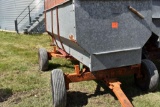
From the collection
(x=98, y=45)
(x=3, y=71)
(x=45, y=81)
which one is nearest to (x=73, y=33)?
(x=98, y=45)

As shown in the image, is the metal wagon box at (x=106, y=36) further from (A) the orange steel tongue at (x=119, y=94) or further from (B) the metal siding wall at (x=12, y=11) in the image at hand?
(B) the metal siding wall at (x=12, y=11)

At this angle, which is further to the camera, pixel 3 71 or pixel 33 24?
pixel 33 24

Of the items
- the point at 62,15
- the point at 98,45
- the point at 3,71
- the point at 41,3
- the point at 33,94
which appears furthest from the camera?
the point at 41,3

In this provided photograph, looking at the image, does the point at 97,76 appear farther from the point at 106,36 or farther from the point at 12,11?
the point at 12,11

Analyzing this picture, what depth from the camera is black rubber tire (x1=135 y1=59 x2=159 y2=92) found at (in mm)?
4371

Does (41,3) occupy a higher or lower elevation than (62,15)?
higher

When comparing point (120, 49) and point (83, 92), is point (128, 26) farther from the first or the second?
point (83, 92)

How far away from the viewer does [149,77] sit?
4391 mm

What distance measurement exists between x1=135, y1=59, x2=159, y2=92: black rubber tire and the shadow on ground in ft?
8.24

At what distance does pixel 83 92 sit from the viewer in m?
4.75

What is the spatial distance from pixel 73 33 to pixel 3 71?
3328 millimetres

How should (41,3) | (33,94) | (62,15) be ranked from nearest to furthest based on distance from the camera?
(62,15)
(33,94)
(41,3)

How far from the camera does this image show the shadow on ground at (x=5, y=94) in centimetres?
461

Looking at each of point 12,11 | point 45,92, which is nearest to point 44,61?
point 45,92
